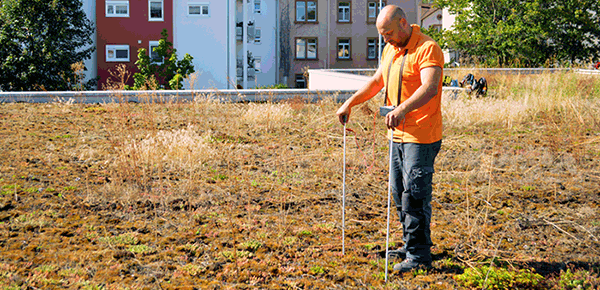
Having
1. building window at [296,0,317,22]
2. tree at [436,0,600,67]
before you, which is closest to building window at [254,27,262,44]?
building window at [296,0,317,22]

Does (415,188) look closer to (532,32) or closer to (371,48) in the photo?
(532,32)

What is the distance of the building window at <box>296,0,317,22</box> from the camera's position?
4119cm

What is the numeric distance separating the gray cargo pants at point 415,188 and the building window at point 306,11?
38755 mm

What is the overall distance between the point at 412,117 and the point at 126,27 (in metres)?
29.6

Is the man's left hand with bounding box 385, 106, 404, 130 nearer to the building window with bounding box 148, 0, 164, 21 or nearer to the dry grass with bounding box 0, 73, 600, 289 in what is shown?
the dry grass with bounding box 0, 73, 600, 289

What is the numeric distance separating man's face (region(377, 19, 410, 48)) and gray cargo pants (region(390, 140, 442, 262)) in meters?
0.67

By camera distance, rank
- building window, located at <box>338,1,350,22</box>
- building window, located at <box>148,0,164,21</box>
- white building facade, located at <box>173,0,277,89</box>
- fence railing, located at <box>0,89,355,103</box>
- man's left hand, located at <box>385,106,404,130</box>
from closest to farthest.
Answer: man's left hand, located at <box>385,106,404,130</box> → fence railing, located at <box>0,89,355,103</box> → building window, located at <box>148,0,164,21</box> → white building facade, located at <box>173,0,277,89</box> → building window, located at <box>338,1,350,22</box>

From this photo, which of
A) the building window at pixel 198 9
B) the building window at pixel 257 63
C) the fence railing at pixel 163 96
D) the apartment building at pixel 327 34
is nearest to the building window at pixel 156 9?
the building window at pixel 198 9

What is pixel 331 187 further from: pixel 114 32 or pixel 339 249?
pixel 114 32

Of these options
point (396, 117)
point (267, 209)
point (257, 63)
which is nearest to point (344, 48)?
point (257, 63)

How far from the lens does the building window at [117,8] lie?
1190 inches

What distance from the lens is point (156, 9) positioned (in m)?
30.8

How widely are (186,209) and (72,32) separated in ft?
76.3

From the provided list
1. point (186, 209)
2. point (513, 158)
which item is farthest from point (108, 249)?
point (513, 158)
